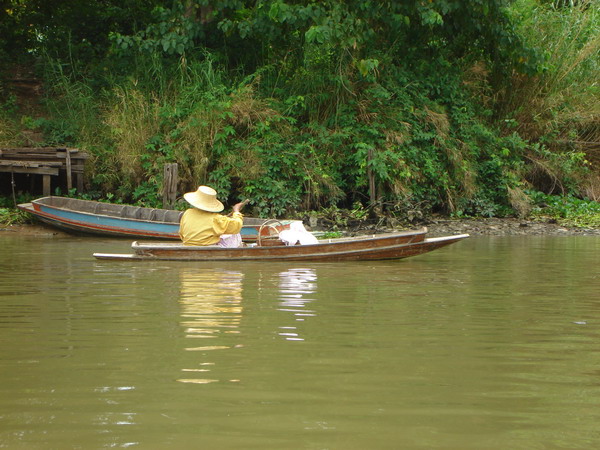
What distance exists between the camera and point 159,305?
7.51m

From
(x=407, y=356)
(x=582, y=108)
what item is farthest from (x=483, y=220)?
(x=407, y=356)

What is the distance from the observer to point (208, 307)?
7.39 m

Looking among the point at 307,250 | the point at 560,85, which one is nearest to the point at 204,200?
the point at 307,250

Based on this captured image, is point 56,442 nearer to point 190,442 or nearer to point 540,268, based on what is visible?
point 190,442

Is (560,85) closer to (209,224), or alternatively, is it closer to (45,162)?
(45,162)

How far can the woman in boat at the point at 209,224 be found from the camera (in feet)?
37.4

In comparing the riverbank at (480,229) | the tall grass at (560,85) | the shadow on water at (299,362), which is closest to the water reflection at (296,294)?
the shadow on water at (299,362)

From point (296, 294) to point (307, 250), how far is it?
9.95 feet

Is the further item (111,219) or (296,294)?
(111,219)

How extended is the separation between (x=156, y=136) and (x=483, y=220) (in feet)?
25.1

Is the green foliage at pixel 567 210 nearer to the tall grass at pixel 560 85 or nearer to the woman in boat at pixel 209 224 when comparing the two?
the tall grass at pixel 560 85

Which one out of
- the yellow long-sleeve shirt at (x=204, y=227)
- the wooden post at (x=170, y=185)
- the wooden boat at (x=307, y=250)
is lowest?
the wooden boat at (x=307, y=250)

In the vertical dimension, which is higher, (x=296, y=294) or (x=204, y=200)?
(x=204, y=200)

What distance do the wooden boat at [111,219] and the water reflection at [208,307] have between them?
16.9ft
